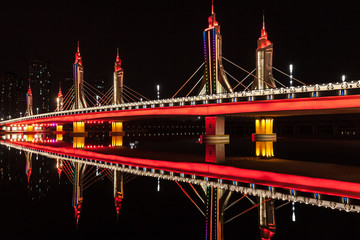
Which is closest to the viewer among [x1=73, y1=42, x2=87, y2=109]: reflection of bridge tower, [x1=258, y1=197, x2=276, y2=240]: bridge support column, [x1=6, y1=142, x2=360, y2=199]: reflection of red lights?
[x1=258, y1=197, x2=276, y2=240]: bridge support column

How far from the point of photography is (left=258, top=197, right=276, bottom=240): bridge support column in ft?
18.3

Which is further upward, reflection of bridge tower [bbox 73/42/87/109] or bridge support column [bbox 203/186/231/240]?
reflection of bridge tower [bbox 73/42/87/109]

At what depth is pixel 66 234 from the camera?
18.2ft

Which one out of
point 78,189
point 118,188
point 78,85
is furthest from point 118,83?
point 118,188

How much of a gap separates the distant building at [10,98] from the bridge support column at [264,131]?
150563mm

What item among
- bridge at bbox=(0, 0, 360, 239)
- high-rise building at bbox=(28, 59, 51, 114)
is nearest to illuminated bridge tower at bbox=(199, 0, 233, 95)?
bridge at bbox=(0, 0, 360, 239)

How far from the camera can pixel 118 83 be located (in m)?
53.2

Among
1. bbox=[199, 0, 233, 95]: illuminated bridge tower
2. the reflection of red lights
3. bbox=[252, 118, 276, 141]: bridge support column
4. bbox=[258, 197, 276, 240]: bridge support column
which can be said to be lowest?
bbox=[258, 197, 276, 240]: bridge support column

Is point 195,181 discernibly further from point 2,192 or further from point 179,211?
point 2,192

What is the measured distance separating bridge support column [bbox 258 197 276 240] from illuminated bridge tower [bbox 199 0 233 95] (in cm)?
2596

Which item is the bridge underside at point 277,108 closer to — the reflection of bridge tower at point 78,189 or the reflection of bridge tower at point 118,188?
the reflection of bridge tower at point 118,188

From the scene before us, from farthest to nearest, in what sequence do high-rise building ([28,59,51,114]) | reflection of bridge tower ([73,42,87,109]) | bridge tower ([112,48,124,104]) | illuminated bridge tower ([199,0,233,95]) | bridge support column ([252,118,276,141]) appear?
high-rise building ([28,59,51,114])
reflection of bridge tower ([73,42,87,109])
bridge tower ([112,48,124,104])
bridge support column ([252,118,276,141])
illuminated bridge tower ([199,0,233,95])

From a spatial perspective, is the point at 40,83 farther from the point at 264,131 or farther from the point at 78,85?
the point at 264,131

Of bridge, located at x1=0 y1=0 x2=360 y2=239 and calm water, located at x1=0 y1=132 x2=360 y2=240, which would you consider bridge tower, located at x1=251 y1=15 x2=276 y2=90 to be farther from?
calm water, located at x1=0 y1=132 x2=360 y2=240
